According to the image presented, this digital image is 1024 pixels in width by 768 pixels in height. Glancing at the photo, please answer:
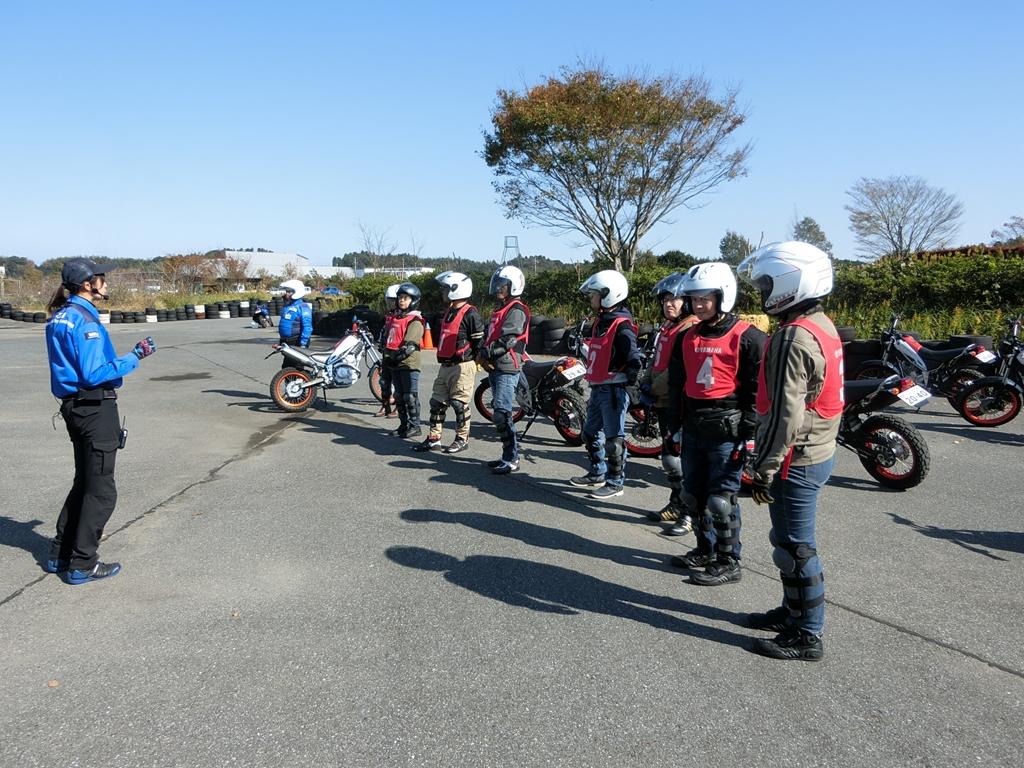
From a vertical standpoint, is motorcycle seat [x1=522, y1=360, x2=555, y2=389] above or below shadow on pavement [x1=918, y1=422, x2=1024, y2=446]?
above

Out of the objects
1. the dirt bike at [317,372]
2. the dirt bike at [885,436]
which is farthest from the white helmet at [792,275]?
the dirt bike at [317,372]

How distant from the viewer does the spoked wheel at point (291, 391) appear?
1002 cm

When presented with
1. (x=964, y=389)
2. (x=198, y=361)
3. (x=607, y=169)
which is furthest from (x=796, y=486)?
(x=607, y=169)

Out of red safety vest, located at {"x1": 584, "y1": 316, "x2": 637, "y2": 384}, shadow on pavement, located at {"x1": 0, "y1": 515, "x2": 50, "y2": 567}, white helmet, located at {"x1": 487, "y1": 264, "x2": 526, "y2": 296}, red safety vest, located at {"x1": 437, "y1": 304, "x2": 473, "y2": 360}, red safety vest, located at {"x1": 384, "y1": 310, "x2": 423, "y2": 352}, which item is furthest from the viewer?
red safety vest, located at {"x1": 384, "y1": 310, "x2": 423, "y2": 352}

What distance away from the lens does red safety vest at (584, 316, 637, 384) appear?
574 centimetres

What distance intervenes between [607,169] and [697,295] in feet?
55.6

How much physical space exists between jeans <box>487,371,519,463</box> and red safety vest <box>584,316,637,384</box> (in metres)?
1.12

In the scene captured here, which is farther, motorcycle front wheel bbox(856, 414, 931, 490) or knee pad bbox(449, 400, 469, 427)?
knee pad bbox(449, 400, 469, 427)

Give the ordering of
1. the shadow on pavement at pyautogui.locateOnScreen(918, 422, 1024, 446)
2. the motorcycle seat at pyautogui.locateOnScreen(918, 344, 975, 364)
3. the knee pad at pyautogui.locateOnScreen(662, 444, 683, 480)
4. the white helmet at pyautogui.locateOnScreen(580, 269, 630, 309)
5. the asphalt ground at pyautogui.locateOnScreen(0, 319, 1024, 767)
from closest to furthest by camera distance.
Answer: the asphalt ground at pyautogui.locateOnScreen(0, 319, 1024, 767) → the knee pad at pyautogui.locateOnScreen(662, 444, 683, 480) → the white helmet at pyautogui.locateOnScreen(580, 269, 630, 309) → the shadow on pavement at pyautogui.locateOnScreen(918, 422, 1024, 446) → the motorcycle seat at pyautogui.locateOnScreen(918, 344, 975, 364)

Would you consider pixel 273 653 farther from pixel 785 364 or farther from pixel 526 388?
pixel 526 388

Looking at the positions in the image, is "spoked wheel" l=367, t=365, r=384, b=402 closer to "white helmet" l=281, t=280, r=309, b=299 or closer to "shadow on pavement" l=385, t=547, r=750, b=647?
"white helmet" l=281, t=280, r=309, b=299

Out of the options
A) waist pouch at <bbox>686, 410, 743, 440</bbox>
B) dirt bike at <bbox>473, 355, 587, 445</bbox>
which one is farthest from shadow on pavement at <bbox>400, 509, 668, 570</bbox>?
dirt bike at <bbox>473, 355, 587, 445</bbox>

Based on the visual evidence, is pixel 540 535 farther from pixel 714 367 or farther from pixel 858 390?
pixel 858 390

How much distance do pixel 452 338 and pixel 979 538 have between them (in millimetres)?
4915
